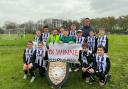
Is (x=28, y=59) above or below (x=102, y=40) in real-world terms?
below

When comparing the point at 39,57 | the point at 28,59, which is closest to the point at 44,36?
the point at 39,57

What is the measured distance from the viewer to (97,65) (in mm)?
13625

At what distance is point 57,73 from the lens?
13602 mm

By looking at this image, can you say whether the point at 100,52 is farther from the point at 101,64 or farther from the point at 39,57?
Result: the point at 39,57

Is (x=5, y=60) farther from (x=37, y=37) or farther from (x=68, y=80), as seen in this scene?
(x=68, y=80)

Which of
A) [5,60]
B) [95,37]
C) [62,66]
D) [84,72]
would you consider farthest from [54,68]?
[5,60]

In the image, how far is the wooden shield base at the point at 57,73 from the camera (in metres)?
13.5

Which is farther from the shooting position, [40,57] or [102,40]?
[102,40]

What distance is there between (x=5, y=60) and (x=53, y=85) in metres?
7.59

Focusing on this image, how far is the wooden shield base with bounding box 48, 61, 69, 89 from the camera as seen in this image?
44.2 ft

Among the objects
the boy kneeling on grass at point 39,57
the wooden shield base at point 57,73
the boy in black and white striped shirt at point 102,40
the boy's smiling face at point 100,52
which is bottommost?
the wooden shield base at point 57,73

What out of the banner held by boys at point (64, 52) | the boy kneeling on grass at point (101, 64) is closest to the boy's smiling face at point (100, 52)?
the boy kneeling on grass at point (101, 64)

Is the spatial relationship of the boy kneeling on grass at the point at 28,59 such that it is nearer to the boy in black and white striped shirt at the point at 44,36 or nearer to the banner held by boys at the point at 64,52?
the banner held by boys at the point at 64,52

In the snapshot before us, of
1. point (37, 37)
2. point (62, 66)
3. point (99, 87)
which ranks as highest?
point (37, 37)
